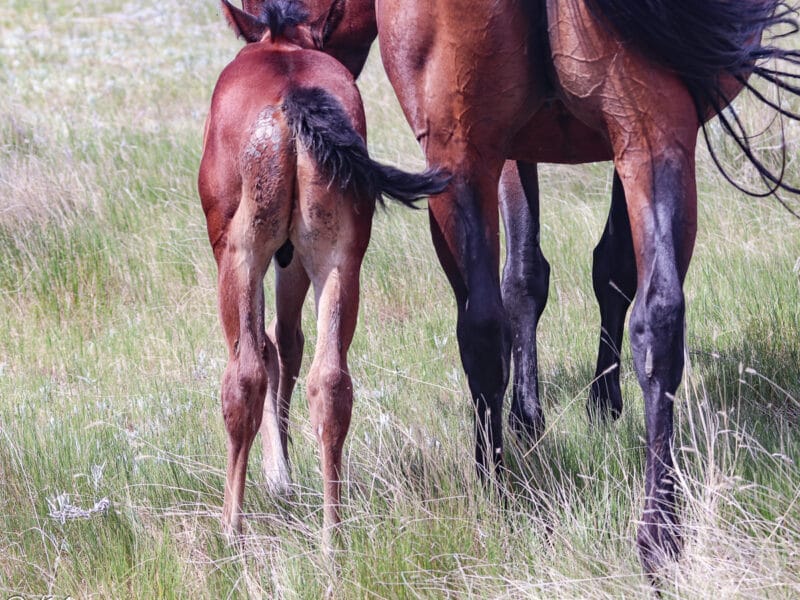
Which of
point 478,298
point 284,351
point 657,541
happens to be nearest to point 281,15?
point 478,298

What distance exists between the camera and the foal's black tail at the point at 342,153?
3021 mm

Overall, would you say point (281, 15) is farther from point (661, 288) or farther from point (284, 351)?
point (661, 288)

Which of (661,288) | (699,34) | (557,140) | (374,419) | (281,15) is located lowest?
(374,419)

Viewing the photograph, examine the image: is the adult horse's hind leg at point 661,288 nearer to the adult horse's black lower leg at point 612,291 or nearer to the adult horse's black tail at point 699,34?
the adult horse's black tail at point 699,34

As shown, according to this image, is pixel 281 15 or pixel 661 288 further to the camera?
pixel 281 15

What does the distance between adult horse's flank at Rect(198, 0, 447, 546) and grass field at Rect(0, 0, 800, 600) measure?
0.29 m

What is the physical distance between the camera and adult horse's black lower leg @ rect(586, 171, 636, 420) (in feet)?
14.0

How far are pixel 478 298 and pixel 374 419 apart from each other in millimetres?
694

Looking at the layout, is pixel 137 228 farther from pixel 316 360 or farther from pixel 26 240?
pixel 316 360

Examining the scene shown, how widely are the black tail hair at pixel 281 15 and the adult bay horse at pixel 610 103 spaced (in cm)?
38

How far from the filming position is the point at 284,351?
4.11m

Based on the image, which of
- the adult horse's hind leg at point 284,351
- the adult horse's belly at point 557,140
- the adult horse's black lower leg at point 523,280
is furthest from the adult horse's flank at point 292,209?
the adult horse's black lower leg at point 523,280

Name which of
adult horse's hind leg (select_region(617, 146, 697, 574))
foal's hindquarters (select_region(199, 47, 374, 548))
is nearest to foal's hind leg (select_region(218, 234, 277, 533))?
foal's hindquarters (select_region(199, 47, 374, 548))

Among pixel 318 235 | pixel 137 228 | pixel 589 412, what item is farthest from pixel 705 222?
pixel 318 235
